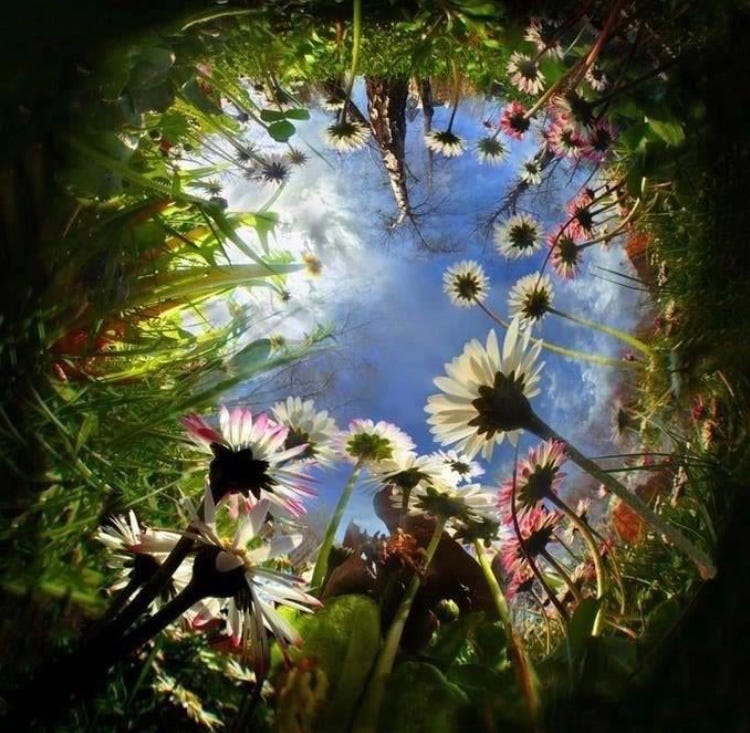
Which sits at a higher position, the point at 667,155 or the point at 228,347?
the point at 667,155

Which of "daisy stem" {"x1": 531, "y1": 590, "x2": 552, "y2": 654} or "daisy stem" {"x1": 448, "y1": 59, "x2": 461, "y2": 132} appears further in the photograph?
"daisy stem" {"x1": 448, "y1": 59, "x2": 461, "y2": 132}

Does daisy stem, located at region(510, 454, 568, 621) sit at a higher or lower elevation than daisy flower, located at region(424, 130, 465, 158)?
lower

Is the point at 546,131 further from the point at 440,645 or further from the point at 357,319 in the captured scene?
the point at 440,645

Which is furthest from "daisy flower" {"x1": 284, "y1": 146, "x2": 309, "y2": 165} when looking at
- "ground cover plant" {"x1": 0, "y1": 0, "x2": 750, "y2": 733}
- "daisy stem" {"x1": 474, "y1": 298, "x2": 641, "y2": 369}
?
"daisy stem" {"x1": 474, "y1": 298, "x2": 641, "y2": 369}

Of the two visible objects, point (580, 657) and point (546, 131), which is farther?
point (546, 131)

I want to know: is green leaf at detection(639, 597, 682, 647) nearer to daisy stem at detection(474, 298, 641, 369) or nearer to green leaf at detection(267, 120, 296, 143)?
daisy stem at detection(474, 298, 641, 369)

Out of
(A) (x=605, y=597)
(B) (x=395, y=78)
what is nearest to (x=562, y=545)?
(A) (x=605, y=597)

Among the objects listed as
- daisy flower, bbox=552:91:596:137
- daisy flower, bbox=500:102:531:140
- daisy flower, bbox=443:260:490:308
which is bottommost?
daisy flower, bbox=443:260:490:308
